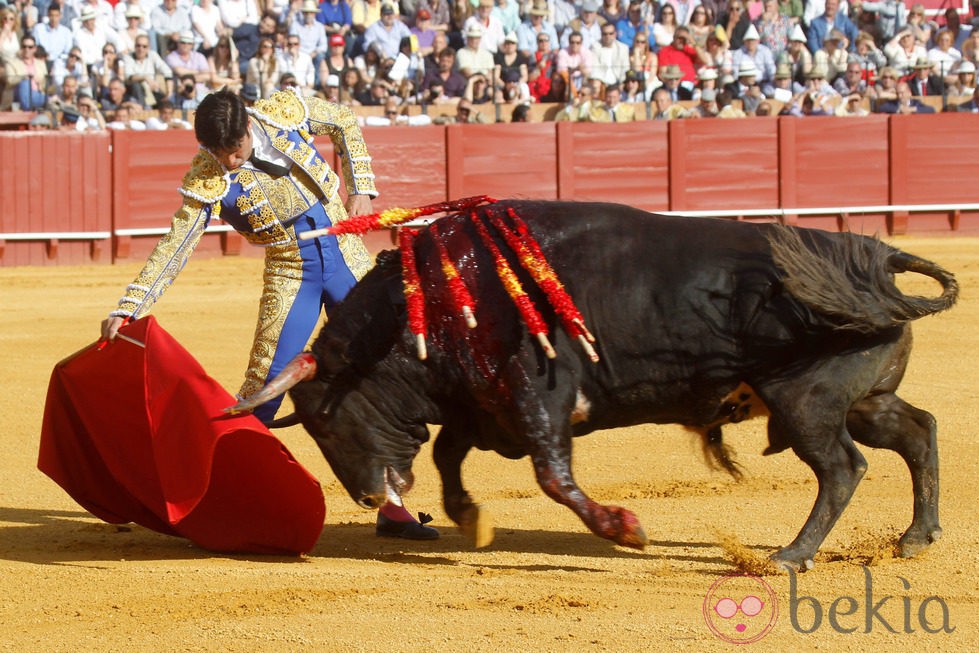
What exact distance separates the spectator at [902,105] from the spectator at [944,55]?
0.54m

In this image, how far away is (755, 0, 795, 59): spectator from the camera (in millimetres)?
13477

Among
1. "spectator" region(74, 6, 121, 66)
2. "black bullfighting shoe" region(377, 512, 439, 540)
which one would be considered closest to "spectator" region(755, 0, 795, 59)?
"spectator" region(74, 6, 121, 66)

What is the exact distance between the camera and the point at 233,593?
11.4 feet

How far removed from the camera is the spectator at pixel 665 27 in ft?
44.3

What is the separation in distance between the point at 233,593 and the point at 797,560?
141 centimetres

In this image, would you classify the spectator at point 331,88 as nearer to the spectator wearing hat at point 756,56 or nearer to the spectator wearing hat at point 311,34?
the spectator wearing hat at point 311,34

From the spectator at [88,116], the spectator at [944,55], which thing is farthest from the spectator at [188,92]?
the spectator at [944,55]

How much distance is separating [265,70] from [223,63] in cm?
53

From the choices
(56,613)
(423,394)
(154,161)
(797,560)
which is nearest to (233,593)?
(56,613)

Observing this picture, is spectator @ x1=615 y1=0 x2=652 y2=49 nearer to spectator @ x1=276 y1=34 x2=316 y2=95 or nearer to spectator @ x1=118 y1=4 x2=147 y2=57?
spectator @ x1=276 y1=34 x2=316 y2=95

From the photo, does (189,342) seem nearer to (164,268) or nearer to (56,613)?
(164,268)

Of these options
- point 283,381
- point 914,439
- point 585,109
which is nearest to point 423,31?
point 585,109

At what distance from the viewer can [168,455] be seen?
387cm

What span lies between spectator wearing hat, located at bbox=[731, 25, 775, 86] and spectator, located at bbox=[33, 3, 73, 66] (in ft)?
19.8
